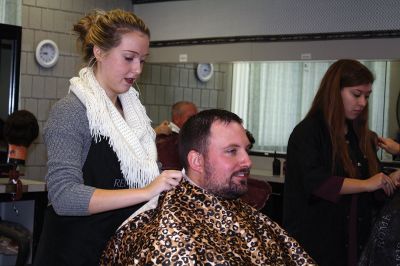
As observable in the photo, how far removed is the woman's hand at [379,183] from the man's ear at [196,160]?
106 centimetres

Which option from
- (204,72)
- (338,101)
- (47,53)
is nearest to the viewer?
(338,101)

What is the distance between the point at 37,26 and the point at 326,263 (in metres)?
4.54

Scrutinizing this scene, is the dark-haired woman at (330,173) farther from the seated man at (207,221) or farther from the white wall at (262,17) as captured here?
the white wall at (262,17)

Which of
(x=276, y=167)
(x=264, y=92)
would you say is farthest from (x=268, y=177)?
(x=264, y=92)

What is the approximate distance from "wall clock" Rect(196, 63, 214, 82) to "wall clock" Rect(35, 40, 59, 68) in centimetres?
150

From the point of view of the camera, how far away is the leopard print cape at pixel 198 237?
6.39 feet

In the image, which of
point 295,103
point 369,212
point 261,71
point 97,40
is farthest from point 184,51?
point 97,40

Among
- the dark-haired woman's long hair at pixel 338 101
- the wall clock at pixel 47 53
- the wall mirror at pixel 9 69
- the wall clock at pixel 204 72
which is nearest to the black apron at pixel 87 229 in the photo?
the dark-haired woman's long hair at pixel 338 101

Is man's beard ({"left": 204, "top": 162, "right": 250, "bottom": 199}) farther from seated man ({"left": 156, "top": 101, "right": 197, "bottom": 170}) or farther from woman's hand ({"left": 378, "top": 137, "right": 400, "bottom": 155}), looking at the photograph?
seated man ({"left": 156, "top": 101, "right": 197, "bottom": 170})

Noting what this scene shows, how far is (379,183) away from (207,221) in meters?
1.13

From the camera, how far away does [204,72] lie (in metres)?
7.15

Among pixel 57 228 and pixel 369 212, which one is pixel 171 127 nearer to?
pixel 369 212

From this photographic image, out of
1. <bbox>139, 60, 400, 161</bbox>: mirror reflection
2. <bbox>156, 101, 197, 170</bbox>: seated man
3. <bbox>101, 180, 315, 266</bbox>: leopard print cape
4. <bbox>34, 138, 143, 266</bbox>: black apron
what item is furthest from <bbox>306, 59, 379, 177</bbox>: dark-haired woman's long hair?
<bbox>139, 60, 400, 161</bbox>: mirror reflection

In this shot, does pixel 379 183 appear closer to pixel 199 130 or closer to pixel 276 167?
pixel 199 130
